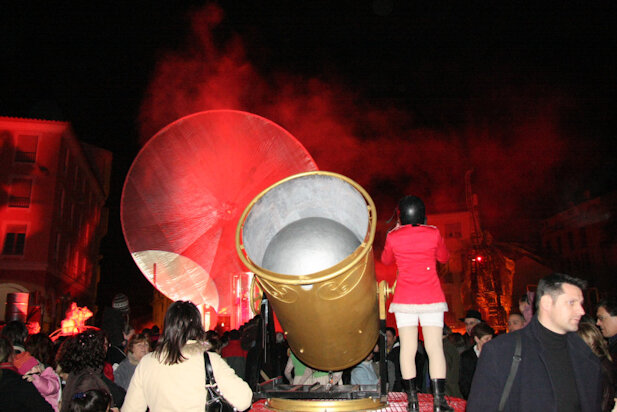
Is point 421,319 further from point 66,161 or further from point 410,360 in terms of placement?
point 66,161

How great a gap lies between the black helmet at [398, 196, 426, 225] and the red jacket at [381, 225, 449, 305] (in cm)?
5

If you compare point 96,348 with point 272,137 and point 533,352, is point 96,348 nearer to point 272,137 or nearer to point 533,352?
point 533,352

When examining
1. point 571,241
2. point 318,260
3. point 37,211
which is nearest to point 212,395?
point 318,260

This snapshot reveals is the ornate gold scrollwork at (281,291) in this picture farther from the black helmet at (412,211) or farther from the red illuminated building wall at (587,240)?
the red illuminated building wall at (587,240)

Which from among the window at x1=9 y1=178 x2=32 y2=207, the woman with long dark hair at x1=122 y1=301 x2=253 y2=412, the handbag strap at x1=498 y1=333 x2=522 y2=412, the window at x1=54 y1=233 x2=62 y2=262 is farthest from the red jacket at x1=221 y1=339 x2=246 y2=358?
the window at x1=54 y1=233 x2=62 y2=262

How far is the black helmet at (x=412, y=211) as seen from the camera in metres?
3.63

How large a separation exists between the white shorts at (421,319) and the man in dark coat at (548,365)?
903mm

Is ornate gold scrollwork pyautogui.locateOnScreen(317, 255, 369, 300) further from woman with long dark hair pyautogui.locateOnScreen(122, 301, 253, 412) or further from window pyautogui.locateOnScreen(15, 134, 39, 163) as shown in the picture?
window pyautogui.locateOnScreen(15, 134, 39, 163)

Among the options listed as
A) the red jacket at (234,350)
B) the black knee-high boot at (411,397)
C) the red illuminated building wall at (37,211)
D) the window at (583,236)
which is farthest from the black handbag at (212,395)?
the window at (583,236)

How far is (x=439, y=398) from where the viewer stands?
10.7ft

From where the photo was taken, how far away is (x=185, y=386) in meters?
2.84

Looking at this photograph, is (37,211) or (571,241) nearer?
(37,211)

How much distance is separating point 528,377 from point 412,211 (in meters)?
1.57

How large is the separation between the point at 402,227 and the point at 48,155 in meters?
30.7
